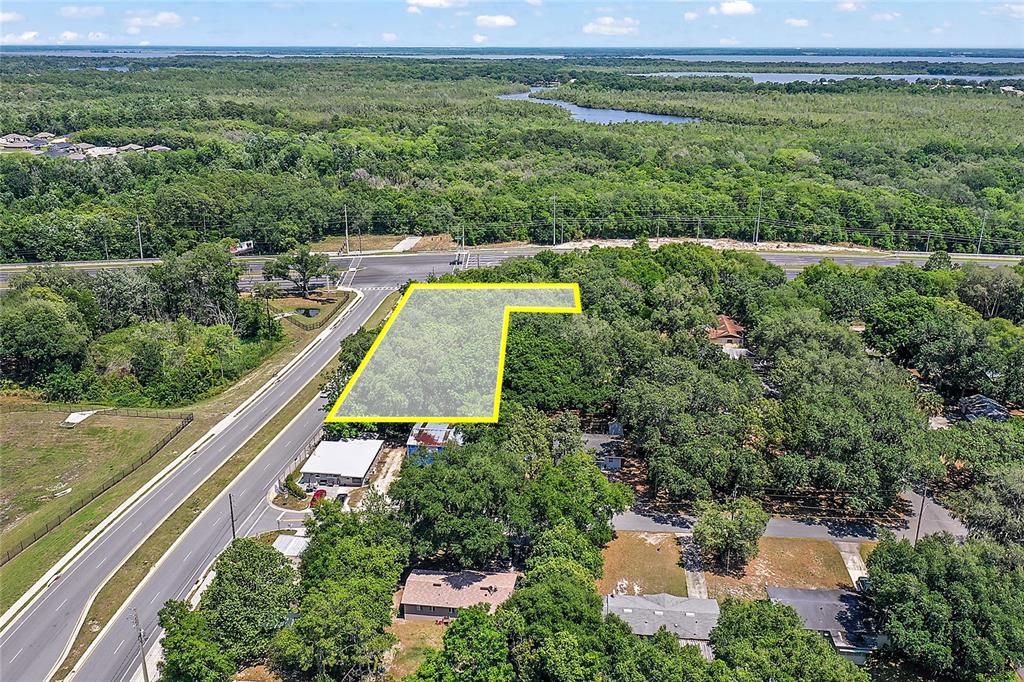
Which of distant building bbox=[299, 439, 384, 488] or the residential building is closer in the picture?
distant building bbox=[299, 439, 384, 488]

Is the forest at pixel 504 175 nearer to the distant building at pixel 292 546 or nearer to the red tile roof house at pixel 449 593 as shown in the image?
the distant building at pixel 292 546

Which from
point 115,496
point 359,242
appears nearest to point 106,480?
point 115,496

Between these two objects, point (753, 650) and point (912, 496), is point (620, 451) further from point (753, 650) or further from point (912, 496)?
point (753, 650)

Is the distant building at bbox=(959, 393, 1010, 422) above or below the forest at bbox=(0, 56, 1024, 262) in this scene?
below

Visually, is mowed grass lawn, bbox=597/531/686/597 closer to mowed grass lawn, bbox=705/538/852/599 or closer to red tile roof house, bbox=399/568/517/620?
mowed grass lawn, bbox=705/538/852/599

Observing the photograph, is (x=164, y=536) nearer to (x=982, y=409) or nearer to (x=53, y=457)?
(x=53, y=457)

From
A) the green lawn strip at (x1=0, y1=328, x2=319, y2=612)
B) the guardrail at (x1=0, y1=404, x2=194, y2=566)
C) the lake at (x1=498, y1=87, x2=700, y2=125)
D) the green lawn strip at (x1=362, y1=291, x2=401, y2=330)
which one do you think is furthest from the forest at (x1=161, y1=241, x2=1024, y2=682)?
the lake at (x1=498, y1=87, x2=700, y2=125)

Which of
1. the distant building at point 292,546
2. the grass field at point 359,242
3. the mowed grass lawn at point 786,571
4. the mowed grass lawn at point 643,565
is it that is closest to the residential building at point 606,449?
the mowed grass lawn at point 643,565
